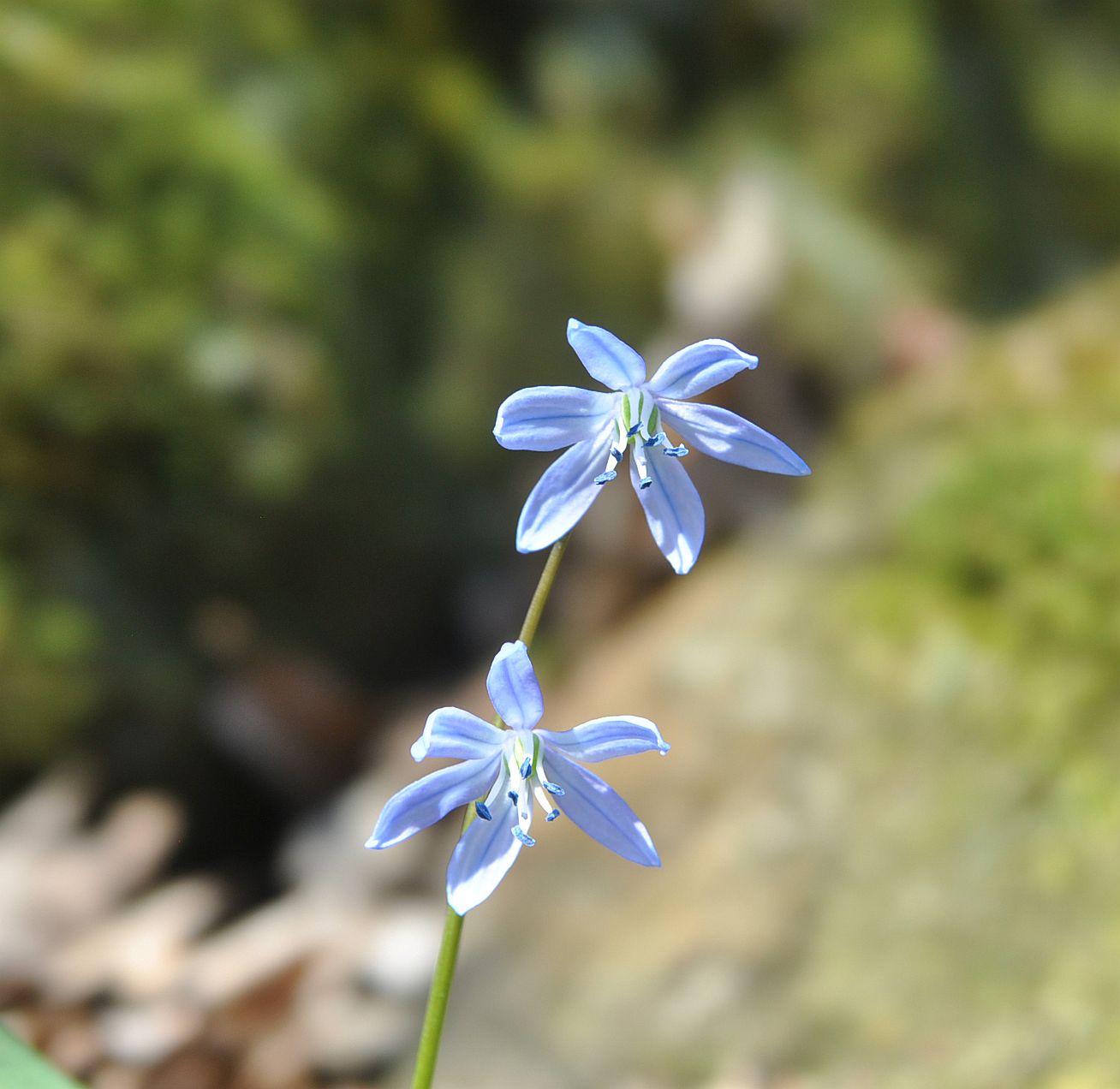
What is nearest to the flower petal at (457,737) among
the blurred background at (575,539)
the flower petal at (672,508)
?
the flower petal at (672,508)

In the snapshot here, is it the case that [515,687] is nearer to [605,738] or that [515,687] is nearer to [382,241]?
[605,738]

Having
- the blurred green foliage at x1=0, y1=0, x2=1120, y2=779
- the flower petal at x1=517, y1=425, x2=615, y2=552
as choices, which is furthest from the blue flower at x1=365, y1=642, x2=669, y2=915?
the blurred green foliage at x1=0, y1=0, x2=1120, y2=779

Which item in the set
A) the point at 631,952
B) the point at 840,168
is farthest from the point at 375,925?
the point at 840,168

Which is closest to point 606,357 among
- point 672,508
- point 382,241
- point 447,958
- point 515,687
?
point 672,508

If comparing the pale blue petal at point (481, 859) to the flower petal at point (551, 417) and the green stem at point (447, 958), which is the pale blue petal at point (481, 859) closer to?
the green stem at point (447, 958)

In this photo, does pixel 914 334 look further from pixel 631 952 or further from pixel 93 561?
pixel 93 561

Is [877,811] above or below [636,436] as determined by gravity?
above
